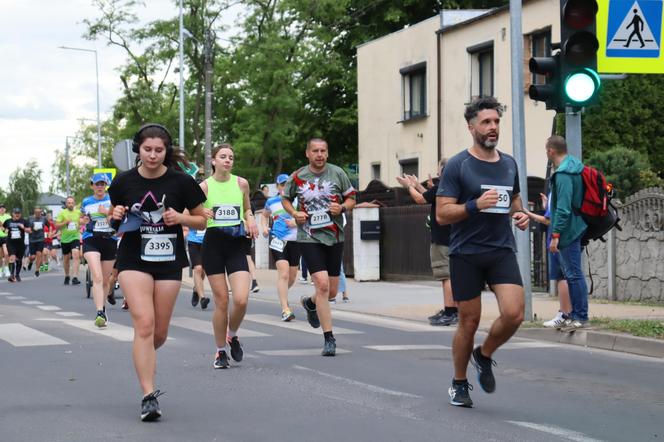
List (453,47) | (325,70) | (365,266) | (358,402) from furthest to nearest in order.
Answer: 1. (325,70)
2. (453,47)
3. (365,266)
4. (358,402)

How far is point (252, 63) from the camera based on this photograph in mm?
47656

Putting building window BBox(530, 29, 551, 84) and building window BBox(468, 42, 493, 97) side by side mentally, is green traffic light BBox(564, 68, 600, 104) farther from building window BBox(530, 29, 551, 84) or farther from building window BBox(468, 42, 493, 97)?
building window BBox(468, 42, 493, 97)

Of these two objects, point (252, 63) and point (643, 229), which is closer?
point (643, 229)

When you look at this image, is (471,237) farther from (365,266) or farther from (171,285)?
(365,266)

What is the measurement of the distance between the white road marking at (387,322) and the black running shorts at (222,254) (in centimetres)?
388

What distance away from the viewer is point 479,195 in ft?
25.0

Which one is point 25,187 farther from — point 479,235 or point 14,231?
point 479,235

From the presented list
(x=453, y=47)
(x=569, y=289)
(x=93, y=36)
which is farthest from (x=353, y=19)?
(x=569, y=289)

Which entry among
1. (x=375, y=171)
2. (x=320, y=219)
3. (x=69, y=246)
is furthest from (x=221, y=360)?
(x=375, y=171)

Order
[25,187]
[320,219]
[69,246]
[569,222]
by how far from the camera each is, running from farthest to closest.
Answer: [25,187], [69,246], [569,222], [320,219]

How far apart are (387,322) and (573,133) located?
385cm

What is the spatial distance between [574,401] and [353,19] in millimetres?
40520

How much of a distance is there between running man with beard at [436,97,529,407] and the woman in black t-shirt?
66.7 inches

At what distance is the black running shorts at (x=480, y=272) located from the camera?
759 centimetres
